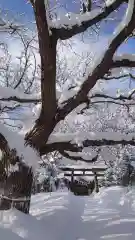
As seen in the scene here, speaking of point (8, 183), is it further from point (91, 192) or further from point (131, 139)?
point (91, 192)

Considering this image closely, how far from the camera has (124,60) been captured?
6977 millimetres

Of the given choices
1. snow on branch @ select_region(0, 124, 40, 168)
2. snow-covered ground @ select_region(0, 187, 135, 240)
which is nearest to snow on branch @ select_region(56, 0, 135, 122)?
snow on branch @ select_region(0, 124, 40, 168)

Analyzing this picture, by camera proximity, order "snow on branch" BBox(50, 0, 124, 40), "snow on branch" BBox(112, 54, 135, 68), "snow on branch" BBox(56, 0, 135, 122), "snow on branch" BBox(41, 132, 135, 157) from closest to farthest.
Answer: "snow on branch" BBox(50, 0, 124, 40), "snow on branch" BBox(56, 0, 135, 122), "snow on branch" BBox(112, 54, 135, 68), "snow on branch" BBox(41, 132, 135, 157)

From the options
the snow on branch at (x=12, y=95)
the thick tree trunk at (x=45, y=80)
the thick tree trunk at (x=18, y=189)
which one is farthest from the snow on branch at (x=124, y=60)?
the thick tree trunk at (x=18, y=189)

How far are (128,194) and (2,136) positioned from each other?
8262 millimetres

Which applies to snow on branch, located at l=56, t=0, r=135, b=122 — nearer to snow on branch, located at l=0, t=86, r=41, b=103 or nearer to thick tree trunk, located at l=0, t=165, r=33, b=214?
snow on branch, located at l=0, t=86, r=41, b=103

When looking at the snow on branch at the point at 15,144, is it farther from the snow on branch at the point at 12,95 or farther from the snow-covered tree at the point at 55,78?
the snow on branch at the point at 12,95

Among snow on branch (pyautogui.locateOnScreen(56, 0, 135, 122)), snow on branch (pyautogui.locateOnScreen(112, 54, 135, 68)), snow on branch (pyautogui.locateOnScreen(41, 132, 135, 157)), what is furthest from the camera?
snow on branch (pyautogui.locateOnScreen(41, 132, 135, 157))

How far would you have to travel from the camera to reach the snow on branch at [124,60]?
6.98 meters

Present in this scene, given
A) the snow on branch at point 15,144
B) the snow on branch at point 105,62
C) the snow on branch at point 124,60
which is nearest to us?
the snow on branch at point 105,62

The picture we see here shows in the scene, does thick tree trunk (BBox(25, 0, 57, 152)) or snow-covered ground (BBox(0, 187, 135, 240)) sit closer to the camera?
snow-covered ground (BBox(0, 187, 135, 240))

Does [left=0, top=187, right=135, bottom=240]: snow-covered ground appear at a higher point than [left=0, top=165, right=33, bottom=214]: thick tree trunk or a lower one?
lower

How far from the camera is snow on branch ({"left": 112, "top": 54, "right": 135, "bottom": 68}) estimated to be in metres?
6.98

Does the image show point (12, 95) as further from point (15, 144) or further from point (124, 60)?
point (124, 60)
